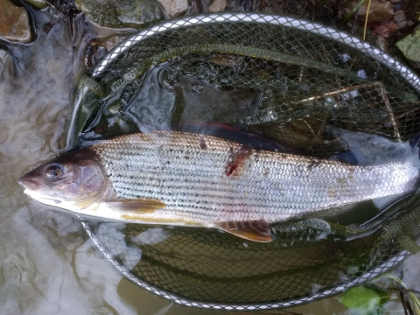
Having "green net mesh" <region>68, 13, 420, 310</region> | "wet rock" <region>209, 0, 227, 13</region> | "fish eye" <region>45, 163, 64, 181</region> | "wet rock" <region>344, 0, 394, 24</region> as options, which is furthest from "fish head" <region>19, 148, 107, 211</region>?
"wet rock" <region>344, 0, 394, 24</region>

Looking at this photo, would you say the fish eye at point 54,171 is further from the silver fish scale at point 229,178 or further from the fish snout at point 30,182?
the silver fish scale at point 229,178

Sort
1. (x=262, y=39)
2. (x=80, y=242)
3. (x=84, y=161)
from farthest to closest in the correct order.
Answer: (x=80, y=242) < (x=262, y=39) < (x=84, y=161)

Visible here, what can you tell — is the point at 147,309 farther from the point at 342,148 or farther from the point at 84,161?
the point at 342,148

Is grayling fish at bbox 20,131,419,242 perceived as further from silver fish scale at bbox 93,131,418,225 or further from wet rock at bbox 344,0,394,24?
wet rock at bbox 344,0,394,24

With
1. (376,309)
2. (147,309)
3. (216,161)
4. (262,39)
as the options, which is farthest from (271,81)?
(147,309)

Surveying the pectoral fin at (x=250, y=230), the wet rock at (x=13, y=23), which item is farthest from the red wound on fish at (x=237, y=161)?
the wet rock at (x=13, y=23)

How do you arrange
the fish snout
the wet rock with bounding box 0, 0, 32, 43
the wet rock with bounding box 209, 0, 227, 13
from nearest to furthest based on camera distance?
the fish snout
the wet rock with bounding box 0, 0, 32, 43
the wet rock with bounding box 209, 0, 227, 13

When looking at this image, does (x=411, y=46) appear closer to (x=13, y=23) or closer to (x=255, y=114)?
(x=255, y=114)
